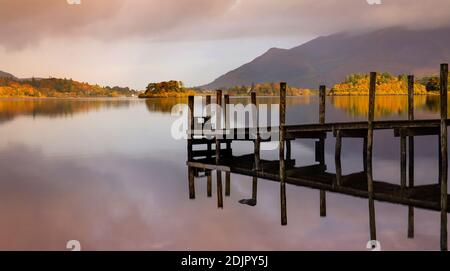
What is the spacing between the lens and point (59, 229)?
18406mm

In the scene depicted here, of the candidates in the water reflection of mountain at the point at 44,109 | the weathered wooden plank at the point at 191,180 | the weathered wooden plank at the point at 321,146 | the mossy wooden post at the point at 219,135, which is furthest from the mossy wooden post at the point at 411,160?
the water reflection of mountain at the point at 44,109

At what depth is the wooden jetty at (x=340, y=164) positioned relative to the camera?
12.3 m

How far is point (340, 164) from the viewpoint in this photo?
16812 mm

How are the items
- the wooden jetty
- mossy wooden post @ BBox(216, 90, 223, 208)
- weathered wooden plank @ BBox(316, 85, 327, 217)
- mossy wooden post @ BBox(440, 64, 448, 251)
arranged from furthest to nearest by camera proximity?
mossy wooden post @ BBox(216, 90, 223, 208)
weathered wooden plank @ BBox(316, 85, 327, 217)
the wooden jetty
mossy wooden post @ BBox(440, 64, 448, 251)

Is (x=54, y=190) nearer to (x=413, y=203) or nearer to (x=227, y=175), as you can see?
(x=227, y=175)

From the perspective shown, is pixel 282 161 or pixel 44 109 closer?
pixel 282 161

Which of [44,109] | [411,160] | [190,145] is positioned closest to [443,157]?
[411,160]

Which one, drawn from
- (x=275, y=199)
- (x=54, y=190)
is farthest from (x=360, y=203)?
(x=54, y=190)

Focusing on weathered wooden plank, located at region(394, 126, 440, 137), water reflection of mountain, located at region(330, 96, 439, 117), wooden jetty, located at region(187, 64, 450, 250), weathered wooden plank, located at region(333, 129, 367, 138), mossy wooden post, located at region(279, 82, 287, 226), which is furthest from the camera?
water reflection of mountain, located at region(330, 96, 439, 117)

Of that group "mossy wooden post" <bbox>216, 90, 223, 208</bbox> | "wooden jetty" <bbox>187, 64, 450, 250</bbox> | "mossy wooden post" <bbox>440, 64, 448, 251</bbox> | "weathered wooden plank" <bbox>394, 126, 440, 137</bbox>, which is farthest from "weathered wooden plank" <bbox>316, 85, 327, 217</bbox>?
"mossy wooden post" <bbox>440, 64, 448, 251</bbox>

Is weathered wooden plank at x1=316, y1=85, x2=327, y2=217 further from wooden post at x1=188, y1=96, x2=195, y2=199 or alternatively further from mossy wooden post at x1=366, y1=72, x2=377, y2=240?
wooden post at x1=188, y1=96, x2=195, y2=199

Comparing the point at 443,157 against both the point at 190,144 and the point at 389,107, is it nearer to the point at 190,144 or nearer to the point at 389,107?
the point at 190,144

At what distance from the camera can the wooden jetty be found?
1230 cm

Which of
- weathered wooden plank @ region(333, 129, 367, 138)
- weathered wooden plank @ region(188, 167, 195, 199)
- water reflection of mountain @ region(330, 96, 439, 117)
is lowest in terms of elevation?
weathered wooden plank @ region(188, 167, 195, 199)
